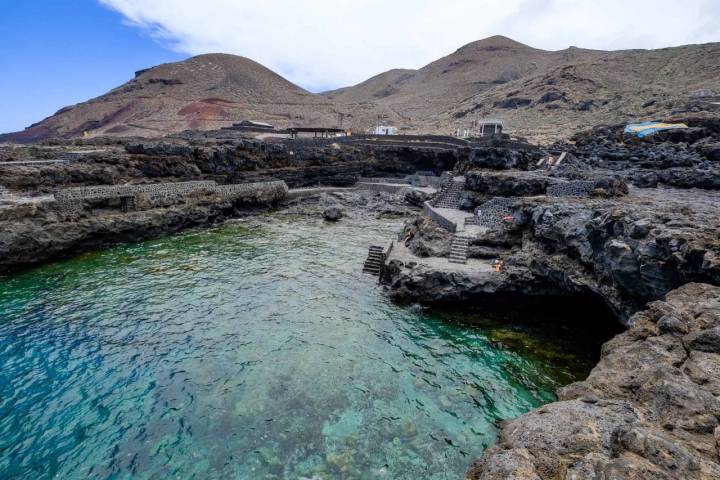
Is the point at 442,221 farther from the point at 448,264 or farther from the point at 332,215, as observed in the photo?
the point at 332,215

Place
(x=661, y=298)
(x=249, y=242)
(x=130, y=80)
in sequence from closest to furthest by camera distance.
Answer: (x=661, y=298), (x=249, y=242), (x=130, y=80)

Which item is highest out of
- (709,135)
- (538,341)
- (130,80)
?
(130,80)

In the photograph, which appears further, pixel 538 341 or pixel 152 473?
pixel 538 341

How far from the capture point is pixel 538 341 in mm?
15172

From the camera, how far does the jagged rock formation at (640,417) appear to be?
16.1 feet

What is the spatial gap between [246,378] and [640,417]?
36.5 ft

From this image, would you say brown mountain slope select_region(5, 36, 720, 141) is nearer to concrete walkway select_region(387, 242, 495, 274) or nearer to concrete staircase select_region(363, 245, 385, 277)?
concrete staircase select_region(363, 245, 385, 277)

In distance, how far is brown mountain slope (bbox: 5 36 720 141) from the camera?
205 feet

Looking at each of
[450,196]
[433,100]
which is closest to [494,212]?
[450,196]

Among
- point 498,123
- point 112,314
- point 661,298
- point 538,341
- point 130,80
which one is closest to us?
point 661,298

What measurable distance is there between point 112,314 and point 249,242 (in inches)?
502

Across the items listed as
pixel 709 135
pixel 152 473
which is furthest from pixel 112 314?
pixel 709 135

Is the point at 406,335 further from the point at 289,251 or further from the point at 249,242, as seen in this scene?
the point at 249,242

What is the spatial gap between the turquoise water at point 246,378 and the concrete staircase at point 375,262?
1169 mm
